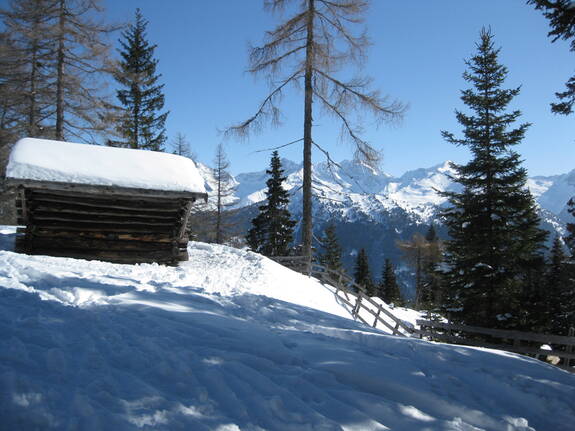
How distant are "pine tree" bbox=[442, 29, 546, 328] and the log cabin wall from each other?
10.7 meters

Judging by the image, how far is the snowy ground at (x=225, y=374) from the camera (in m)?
2.31

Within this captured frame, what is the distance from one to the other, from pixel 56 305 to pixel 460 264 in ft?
45.1

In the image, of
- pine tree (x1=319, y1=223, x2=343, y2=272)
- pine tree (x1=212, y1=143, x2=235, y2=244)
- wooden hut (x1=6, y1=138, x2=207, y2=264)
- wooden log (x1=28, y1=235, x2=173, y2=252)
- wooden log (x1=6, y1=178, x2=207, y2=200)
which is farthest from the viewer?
pine tree (x1=319, y1=223, x2=343, y2=272)

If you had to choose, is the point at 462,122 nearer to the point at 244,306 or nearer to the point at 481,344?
the point at 481,344

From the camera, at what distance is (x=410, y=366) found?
3.54 metres

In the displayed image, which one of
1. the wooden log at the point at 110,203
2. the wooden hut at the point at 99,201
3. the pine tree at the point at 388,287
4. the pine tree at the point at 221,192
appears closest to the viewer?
the wooden hut at the point at 99,201

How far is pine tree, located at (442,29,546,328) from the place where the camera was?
12648mm

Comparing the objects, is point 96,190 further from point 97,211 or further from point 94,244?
point 94,244

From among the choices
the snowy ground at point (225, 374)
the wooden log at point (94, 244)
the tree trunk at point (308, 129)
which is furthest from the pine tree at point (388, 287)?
the snowy ground at point (225, 374)

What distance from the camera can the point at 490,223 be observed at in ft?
43.2

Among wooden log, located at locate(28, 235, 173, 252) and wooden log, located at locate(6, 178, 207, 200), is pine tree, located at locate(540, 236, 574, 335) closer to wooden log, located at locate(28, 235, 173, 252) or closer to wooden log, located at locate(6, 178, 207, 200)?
wooden log, located at locate(6, 178, 207, 200)

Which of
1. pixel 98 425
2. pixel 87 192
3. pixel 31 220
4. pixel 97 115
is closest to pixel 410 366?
pixel 98 425

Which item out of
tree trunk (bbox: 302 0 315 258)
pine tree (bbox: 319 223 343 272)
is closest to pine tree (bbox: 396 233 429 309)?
pine tree (bbox: 319 223 343 272)

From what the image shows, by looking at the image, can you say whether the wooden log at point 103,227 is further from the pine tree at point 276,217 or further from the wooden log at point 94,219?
the pine tree at point 276,217
